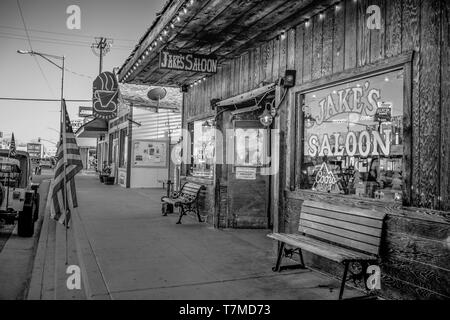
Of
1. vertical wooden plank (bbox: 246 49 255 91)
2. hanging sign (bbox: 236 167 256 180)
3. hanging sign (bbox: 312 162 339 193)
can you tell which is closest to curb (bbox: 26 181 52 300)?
hanging sign (bbox: 312 162 339 193)

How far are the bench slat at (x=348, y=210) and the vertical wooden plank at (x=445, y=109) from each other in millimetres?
762

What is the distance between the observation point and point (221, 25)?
21.5 feet

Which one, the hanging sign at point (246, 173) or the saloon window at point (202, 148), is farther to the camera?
the saloon window at point (202, 148)

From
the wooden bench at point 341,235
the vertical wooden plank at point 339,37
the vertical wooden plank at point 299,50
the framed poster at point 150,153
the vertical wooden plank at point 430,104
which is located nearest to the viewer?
the vertical wooden plank at point 430,104

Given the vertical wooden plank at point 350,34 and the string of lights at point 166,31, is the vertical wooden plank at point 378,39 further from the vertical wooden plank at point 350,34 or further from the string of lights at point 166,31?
the string of lights at point 166,31

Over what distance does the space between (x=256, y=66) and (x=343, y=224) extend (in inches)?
150

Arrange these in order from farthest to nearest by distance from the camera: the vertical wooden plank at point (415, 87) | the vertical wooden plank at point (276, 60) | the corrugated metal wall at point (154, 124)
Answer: the corrugated metal wall at point (154, 124), the vertical wooden plank at point (276, 60), the vertical wooden plank at point (415, 87)

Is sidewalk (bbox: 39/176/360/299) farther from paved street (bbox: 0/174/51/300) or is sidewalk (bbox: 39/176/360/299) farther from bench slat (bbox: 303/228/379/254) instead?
paved street (bbox: 0/174/51/300)

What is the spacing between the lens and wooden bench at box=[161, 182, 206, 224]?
925cm

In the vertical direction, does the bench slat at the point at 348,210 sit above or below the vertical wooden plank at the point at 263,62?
below

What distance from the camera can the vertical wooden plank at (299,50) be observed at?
19.9ft

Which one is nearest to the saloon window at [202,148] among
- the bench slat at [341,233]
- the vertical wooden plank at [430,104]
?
the bench slat at [341,233]
